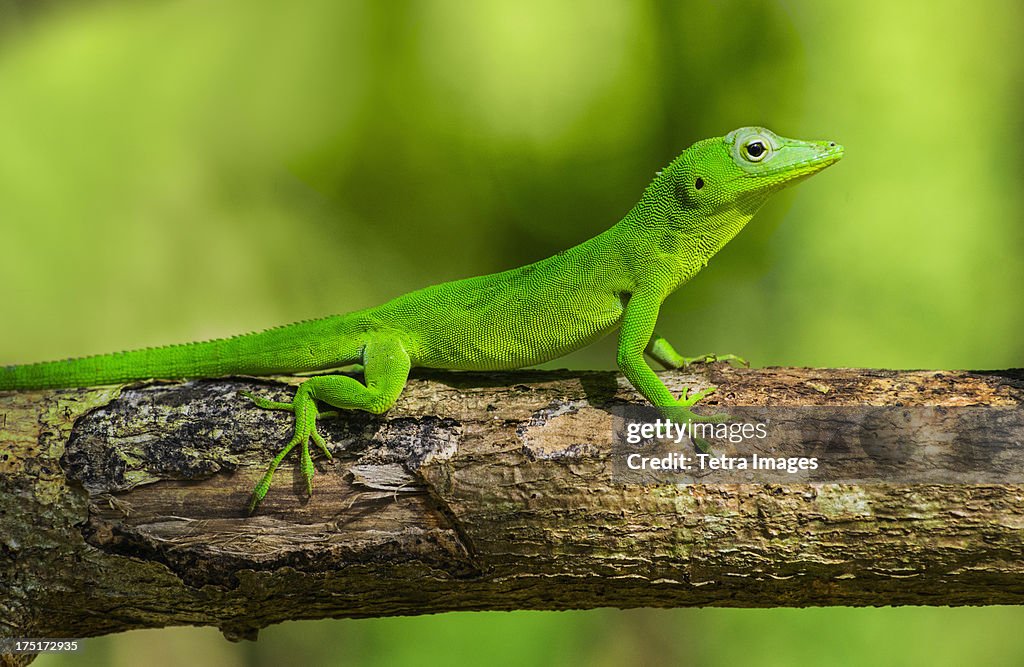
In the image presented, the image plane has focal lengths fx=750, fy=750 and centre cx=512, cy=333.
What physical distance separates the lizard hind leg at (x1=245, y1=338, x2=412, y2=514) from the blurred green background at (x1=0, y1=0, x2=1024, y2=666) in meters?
1.89

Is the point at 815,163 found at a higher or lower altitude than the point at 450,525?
higher

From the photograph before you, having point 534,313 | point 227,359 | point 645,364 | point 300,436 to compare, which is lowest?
point 300,436

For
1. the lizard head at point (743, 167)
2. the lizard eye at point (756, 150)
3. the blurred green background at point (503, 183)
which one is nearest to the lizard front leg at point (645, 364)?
the lizard head at point (743, 167)

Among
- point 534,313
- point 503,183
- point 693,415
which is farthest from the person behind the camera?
point 503,183

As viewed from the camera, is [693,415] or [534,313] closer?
[693,415]

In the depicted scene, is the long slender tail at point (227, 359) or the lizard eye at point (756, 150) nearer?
the lizard eye at point (756, 150)

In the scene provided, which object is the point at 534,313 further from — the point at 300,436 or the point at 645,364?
the point at 300,436

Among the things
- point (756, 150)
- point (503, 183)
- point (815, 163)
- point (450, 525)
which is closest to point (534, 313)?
point (450, 525)

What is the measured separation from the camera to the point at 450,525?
2.42 metres

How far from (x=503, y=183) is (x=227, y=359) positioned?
2.20 meters

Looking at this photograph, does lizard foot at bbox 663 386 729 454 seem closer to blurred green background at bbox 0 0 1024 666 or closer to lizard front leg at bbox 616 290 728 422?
lizard front leg at bbox 616 290 728 422

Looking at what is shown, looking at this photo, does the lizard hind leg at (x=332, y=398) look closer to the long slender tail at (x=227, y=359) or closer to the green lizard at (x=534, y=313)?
the green lizard at (x=534, y=313)

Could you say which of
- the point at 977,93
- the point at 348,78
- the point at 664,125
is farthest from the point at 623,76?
the point at 977,93

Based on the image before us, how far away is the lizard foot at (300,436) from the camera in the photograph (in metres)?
2.51
